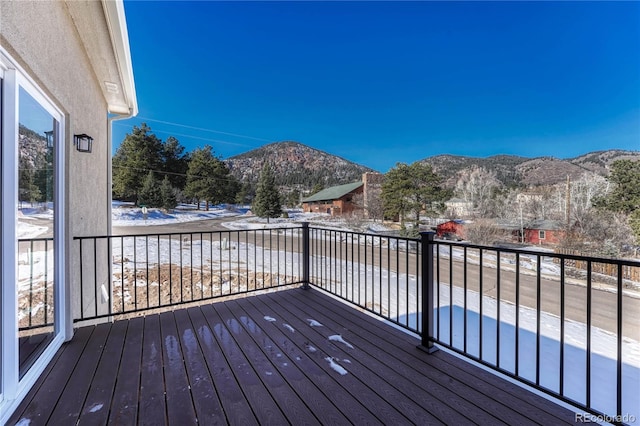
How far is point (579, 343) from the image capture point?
5.70 m

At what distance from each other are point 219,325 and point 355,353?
127cm

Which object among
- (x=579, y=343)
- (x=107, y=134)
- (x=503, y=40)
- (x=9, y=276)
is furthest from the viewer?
(x=503, y=40)

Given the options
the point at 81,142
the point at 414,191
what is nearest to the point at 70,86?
the point at 81,142

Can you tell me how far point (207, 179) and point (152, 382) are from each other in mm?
26493

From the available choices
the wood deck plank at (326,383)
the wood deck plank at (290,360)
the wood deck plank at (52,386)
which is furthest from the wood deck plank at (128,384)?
the wood deck plank at (326,383)

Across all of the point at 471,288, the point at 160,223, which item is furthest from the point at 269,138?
the point at 471,288

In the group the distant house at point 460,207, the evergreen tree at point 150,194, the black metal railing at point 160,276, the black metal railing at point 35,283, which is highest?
the evergreen tree at point 150,194

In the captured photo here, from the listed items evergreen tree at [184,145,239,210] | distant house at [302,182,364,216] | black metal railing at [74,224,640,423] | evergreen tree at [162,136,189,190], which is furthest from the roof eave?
distant house at [302,182,364,216]

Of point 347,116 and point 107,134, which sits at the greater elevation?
point 347,116

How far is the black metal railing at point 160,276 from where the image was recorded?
123 inches

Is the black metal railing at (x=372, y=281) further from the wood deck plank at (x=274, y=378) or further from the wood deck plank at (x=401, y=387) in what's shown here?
the wood deck plank at (x=274, y=378)

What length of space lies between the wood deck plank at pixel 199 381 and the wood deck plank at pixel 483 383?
1.24 metres

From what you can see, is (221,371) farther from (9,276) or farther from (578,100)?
(578,100)

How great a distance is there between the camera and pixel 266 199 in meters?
24.5
